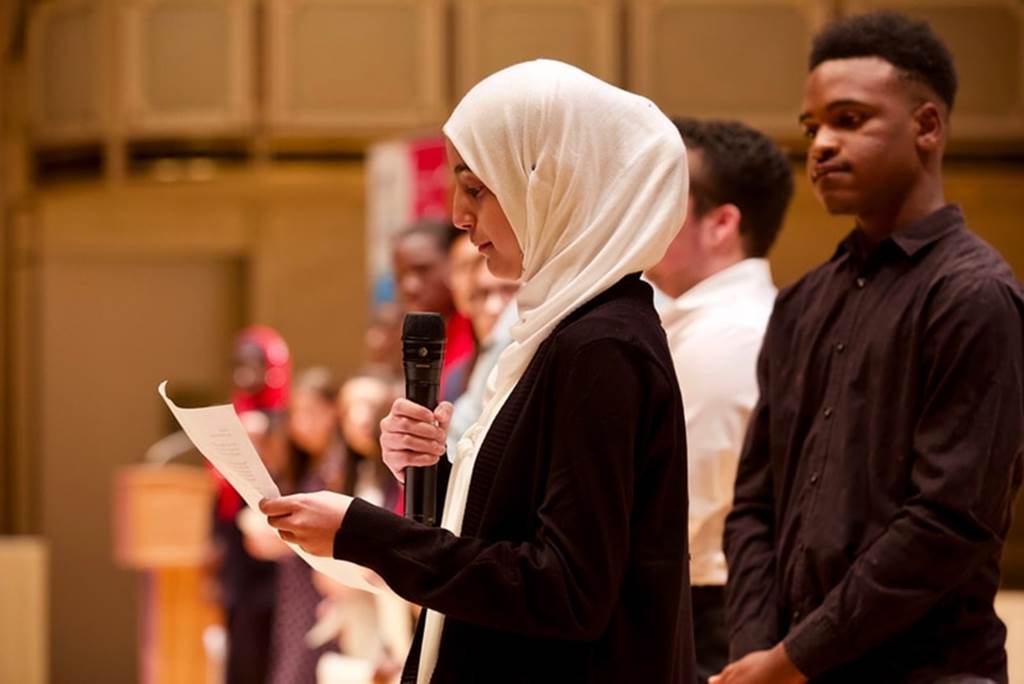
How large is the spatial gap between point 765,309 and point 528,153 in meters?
1.28

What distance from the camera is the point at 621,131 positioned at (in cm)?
222

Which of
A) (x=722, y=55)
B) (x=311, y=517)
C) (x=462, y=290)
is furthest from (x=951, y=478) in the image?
(x=722, y=55)

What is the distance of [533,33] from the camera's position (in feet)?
32.2

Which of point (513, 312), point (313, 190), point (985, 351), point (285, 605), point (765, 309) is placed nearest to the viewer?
point (985, 351)

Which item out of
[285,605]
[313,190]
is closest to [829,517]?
[285,605]

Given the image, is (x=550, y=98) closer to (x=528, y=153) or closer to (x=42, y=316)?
(x=528, y=153)

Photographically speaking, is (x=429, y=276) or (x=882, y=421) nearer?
(x=882, y=421)

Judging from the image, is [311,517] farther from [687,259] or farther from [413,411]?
[687,259]

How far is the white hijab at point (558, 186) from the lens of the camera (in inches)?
85.7

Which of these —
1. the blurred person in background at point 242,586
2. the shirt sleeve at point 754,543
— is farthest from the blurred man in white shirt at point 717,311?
the blurred person in background at point 242,586

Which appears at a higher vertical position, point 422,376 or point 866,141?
point 866,141

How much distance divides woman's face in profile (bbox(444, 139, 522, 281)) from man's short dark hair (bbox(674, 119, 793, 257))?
1247 mm

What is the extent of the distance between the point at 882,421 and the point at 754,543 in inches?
14.2

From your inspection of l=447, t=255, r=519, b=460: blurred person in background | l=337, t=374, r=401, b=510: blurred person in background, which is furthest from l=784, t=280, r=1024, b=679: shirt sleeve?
l=337, t=374, r=401, b=510: blurred person in background
